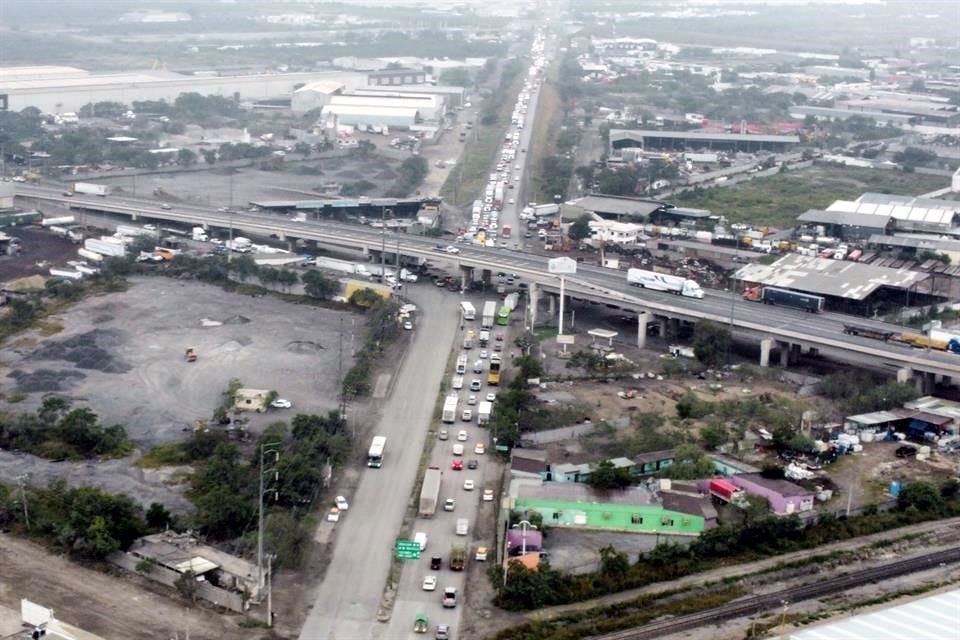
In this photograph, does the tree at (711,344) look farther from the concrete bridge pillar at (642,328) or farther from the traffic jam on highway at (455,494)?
the traffic jam on highway at (455,494)

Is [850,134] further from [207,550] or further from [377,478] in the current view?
[207,550]

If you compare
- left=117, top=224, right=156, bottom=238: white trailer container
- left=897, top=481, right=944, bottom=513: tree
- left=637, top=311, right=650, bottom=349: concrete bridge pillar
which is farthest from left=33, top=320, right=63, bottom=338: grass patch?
left=897, top=481, right=944, bottom=513: tree

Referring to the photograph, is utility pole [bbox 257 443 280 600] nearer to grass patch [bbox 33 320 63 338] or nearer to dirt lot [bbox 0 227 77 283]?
grass patch [bbox 33 320 63 338]

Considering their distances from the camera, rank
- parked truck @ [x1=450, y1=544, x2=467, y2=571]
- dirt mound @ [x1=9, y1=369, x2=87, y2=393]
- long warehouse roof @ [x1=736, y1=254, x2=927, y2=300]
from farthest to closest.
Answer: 1. long warehouse roof @ [x1=736, y1=254, x2=927, y2=300]
2. dirt mound @ [x1=9, y1=369, x2=87, y2=393]
3. parked truck @ [x1=450, y1=544, x2=467, y2=571]

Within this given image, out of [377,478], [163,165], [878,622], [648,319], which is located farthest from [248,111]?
[878,622]

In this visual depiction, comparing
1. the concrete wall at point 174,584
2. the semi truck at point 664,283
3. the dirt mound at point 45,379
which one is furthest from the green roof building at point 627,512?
the semi truck at point 664,283

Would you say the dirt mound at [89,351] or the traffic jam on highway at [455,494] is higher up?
the dirt mound at [89,351]
